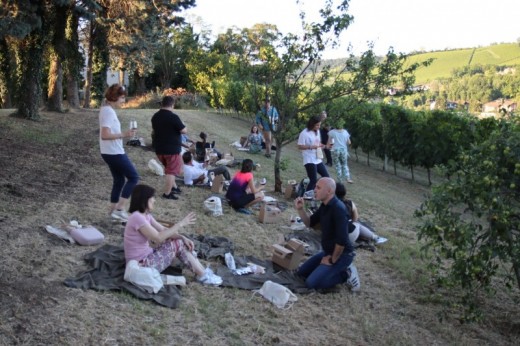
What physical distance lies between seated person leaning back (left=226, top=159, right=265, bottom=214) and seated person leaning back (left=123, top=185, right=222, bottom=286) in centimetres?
326

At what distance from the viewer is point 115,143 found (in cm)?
639

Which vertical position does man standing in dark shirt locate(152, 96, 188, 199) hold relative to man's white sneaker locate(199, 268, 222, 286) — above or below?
above

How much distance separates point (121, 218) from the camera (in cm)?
672

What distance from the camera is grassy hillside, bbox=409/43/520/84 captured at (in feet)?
242

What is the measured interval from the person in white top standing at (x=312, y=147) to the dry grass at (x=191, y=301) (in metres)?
1.17

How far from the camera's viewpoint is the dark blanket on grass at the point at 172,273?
471cm

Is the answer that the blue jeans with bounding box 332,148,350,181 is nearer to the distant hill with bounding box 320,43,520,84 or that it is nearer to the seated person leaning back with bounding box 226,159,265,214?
the seated person leaning back with bounding box 226,159,265,214

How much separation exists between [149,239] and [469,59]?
83906 mm

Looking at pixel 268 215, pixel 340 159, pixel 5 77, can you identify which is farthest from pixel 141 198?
pixel 5 77

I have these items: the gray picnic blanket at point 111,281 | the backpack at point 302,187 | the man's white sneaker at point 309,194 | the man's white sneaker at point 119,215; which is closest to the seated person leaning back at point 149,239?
the gray picnic blanket at point 111,281

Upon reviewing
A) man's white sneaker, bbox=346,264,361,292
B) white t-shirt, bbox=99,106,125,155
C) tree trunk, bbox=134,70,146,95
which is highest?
tree trunk, bbox=134,70,146,95

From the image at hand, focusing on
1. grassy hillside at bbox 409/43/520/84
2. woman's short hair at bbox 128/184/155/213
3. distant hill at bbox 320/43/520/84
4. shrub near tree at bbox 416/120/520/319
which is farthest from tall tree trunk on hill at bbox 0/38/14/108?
grassy hillside at bbox 409/43/520/84

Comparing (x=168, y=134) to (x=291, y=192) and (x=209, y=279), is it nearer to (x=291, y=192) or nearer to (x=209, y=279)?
(x=291, y=192)

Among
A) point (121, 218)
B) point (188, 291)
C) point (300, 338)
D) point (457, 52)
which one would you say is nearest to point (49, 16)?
point (121, 218)
